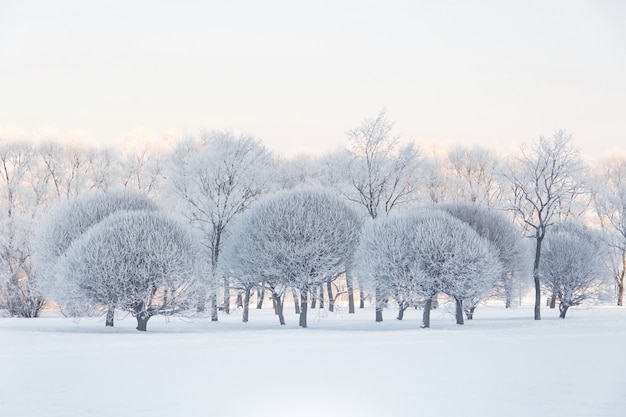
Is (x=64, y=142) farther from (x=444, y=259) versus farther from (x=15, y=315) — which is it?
(x=444, y=259)

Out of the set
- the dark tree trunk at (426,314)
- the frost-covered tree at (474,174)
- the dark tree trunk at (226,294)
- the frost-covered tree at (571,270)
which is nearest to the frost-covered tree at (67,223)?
the dark tree trunk at (226,294)

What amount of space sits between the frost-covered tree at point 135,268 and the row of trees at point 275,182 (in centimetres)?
289

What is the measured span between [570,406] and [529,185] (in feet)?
143

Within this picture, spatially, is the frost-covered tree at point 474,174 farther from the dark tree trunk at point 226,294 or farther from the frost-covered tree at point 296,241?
the dark tree trunk at point 226,294

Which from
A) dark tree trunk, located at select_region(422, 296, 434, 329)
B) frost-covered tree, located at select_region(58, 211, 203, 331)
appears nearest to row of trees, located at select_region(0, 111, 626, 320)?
frost-covered tree, located at select_region(58, 211, 203, 331)

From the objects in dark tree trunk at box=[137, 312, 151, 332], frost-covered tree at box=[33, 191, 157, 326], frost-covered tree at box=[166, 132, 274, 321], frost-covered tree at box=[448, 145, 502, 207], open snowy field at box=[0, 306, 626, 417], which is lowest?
open snowy field at box=[0, 306, 626, 417]

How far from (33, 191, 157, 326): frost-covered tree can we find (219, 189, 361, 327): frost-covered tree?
30.0ft

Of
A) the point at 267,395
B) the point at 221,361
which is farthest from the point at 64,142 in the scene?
the point at 267,395

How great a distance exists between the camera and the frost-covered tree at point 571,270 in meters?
57.2

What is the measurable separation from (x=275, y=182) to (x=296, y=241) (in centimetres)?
2414

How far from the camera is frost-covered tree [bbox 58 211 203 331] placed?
42750mm

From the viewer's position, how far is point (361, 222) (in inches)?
2115

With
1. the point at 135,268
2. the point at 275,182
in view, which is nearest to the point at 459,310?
the point at 135,268

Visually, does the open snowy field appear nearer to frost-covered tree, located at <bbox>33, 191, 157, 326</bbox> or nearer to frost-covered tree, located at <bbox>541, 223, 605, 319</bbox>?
frost-covered tree, located at <bbox>33, 191, 157, 326</bbox>
